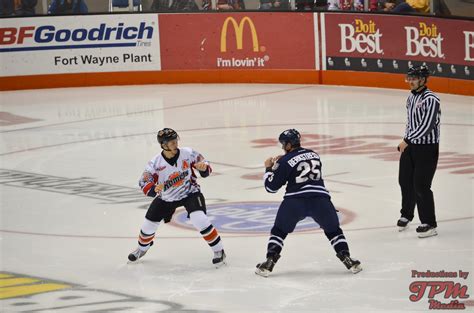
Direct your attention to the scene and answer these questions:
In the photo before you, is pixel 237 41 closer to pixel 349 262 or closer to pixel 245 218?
pixel 245 218

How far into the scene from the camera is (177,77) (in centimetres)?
2262

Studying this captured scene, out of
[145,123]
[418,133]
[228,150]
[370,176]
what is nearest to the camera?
[418,133]

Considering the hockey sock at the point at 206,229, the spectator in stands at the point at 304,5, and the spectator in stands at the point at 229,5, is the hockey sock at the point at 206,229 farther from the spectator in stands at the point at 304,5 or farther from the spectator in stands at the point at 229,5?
the spectator in stands at the point at 229,5

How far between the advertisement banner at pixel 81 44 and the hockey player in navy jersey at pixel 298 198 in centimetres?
1377

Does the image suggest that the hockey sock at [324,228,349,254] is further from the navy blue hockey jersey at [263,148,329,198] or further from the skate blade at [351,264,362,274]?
the navy blue hockey jersey at [263,148,329,198]

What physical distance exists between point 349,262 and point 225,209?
2954 mm

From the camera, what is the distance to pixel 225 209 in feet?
38.4

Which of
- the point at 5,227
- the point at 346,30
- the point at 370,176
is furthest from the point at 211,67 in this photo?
the point at 5,227

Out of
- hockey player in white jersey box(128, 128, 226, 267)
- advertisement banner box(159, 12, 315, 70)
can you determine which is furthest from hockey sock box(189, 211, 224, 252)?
advertisement banner box(159, 12, 315, 70)

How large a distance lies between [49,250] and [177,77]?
1256 cm

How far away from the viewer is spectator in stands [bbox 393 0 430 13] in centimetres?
1973

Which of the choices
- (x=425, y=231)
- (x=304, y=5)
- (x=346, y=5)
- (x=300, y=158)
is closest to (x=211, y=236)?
(x=300, y=158)

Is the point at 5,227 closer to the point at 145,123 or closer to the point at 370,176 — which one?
the point at 370,176

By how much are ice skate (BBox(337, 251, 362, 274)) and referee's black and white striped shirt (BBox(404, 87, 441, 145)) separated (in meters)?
1.69
